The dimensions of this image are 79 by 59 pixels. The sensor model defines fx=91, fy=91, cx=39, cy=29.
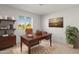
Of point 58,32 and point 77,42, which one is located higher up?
point 58,32

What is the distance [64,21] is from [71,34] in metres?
0.27

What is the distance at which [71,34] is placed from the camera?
168cm

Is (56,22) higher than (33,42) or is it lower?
higher

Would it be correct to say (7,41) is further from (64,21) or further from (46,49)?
(64,21)

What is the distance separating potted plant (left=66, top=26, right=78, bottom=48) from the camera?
1.63 metres

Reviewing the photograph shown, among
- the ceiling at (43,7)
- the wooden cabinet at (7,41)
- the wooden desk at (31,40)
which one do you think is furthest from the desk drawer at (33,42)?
the ceiling at (43,7)

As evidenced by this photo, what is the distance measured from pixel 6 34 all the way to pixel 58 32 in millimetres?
970

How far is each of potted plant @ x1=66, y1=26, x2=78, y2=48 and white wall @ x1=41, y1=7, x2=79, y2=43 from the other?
0.22 feet

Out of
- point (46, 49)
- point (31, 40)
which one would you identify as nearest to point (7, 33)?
point (31, 40)

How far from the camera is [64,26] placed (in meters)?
1.68

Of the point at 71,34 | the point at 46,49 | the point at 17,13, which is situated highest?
the point at 17,13

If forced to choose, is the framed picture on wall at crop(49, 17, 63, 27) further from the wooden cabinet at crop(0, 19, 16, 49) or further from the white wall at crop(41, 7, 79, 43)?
the wooden cabinet at crop(0, 19, 16, 49)
